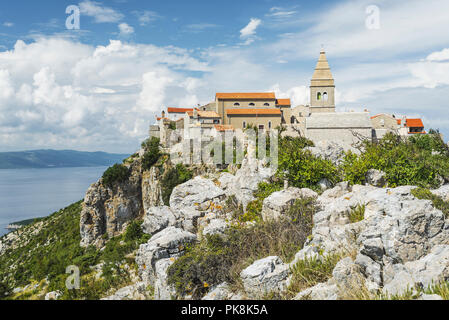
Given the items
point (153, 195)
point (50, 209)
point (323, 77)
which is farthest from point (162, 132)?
point (50, 209)

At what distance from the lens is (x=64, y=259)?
1469 inches

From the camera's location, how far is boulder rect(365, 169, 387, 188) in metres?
14.3

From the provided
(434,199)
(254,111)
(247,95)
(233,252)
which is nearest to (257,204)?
(233,252)

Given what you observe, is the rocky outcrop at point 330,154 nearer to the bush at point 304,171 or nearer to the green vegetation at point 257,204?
the bush at point 304,171

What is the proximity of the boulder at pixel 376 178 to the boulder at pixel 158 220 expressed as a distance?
9122mm

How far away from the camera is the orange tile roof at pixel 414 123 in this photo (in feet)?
120

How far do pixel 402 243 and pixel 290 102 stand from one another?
40927mm

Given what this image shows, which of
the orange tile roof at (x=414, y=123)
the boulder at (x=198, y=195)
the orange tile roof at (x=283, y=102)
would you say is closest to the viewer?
the boulder at (x=198, y=195)

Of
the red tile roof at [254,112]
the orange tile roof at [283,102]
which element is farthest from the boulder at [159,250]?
the orange tile roof at [283,102]

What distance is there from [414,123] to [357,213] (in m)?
34.6

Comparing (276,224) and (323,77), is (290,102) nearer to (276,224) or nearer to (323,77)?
(323,77)

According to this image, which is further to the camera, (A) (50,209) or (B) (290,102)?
(A) (50,209)

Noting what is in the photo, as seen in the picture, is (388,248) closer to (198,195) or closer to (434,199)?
(434,199)

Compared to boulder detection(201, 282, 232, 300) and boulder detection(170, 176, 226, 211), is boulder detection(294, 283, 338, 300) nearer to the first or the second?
boulder detection(201, 282, 232, 300)
